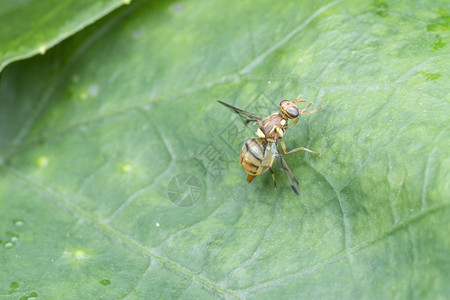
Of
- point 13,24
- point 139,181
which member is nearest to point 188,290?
point 139,181

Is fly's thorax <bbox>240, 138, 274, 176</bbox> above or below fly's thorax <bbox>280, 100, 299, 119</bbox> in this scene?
below

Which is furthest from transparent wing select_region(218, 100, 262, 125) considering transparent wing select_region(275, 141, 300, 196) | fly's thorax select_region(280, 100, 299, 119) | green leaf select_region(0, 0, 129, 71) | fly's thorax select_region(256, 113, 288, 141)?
green leaf select_region(0, 0, 129, 71)

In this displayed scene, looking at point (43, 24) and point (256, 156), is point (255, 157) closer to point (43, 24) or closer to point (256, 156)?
Answer: point (256, 156)

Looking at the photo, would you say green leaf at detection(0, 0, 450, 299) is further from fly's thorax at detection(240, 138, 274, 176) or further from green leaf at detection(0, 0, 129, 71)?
green leaf at detection(0, 0, 129, 71)

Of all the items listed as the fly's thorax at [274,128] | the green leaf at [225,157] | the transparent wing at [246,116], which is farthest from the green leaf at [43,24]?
the fly's thorax at [274,128]

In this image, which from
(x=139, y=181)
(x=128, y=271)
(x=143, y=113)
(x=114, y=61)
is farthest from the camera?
(x=114, y=61)

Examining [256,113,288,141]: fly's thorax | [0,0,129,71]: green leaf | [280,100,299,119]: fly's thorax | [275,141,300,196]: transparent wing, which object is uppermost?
[0,0,129,71]: green leaf

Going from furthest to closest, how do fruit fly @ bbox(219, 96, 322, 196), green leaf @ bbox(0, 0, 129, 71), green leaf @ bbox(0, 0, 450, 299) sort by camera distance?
green leaf @ bbox(0, 0, 129, 71) → fruit fly @ bbox(219, 96, 322, 196) → green leaf @ bbox(0, 0, 450, 299)

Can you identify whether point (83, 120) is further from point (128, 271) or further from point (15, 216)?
point (128, 271)
